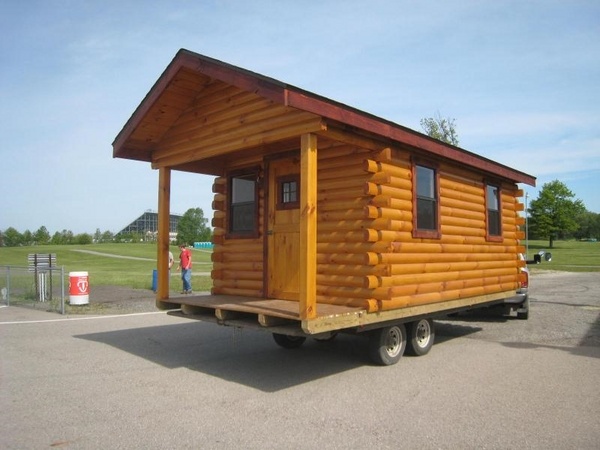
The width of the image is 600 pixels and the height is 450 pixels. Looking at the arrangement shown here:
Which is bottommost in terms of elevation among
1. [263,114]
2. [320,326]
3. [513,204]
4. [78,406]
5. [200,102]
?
[78,406]

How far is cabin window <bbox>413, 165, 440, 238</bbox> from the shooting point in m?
7.54

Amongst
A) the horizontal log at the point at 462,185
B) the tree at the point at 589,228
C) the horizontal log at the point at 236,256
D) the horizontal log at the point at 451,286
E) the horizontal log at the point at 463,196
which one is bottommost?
the horizontal log at the point at 451,286

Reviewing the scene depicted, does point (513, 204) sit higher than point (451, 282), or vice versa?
point (513, 204)

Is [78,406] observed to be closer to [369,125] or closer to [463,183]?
[369,125]

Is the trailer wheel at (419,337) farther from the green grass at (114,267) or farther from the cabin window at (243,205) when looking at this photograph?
the green grass at (114,267)

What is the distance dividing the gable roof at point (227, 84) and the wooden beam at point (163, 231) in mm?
497

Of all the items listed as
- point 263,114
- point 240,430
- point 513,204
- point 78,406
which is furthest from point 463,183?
point 78,406

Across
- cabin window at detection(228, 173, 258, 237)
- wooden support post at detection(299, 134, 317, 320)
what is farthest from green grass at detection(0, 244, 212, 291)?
wooden support post at detection(299, 134, 317, 320)

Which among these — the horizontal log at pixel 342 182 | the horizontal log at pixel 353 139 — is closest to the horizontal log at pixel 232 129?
the horizontal log at pixel 353 139

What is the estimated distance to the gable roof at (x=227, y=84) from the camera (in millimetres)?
5637

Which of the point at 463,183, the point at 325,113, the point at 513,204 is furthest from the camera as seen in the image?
the point at 513,204

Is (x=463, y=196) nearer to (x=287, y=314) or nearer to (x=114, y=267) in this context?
(x=287, y=314)

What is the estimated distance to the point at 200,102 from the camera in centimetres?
780

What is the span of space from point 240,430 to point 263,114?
392 centimetres
